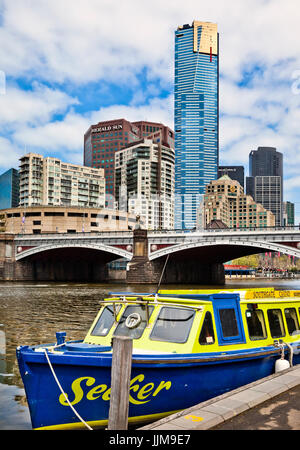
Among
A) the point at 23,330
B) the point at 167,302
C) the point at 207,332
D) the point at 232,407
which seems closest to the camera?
the point at 232,407

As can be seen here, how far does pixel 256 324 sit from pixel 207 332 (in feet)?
6.94

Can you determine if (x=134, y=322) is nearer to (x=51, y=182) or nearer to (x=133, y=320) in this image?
(x=133, y=320)

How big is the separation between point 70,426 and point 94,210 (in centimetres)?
11287

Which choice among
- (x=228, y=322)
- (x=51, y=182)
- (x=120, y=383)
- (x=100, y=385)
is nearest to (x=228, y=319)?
(x=228, y=322)

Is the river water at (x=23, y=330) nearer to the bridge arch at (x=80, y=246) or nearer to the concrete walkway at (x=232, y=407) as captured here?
the concrete walkway at (x=232, y=407)

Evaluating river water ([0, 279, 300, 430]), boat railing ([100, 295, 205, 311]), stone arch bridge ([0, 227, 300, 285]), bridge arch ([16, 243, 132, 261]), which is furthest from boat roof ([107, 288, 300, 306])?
bridge arch ([16, 243, 132, 261])

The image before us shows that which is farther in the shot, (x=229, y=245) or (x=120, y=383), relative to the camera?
(x=229, y=245)

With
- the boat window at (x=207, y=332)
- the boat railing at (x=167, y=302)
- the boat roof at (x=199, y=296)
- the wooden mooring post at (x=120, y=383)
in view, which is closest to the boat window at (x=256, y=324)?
the boat roof at (x=199, y=296)

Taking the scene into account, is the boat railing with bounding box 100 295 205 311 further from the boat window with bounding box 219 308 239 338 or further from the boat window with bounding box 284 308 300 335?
the boat window with bounding box 284 308 300 335

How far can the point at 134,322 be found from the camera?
36.3 feet

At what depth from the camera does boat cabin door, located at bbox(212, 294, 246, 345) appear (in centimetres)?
1113

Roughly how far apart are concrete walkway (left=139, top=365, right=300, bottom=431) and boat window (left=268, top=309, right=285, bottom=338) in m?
2.71

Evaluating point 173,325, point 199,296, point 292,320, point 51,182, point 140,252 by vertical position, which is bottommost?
point 292,320
